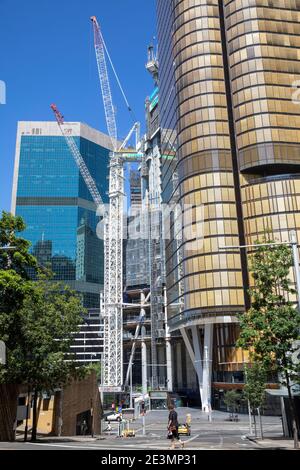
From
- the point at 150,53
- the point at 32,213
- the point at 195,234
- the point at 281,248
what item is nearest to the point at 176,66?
the point at 195,234

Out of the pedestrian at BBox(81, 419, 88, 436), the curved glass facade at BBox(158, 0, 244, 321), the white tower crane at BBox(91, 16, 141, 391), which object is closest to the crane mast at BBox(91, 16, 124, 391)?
the white tower crane at BBox(91, 16, 141, 391)

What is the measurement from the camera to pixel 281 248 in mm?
23547

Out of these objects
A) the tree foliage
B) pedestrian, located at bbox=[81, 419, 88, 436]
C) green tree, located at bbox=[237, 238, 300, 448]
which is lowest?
pedestrian, located at bbox=[81, 419, 88, 436]

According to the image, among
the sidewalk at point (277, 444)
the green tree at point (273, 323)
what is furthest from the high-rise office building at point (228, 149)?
the green tree at point (273, 323)

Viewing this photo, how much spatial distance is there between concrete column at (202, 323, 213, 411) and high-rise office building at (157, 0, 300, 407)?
0.18 meters

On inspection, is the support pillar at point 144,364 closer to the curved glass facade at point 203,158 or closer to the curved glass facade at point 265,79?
the curved glass facade at point 203,158

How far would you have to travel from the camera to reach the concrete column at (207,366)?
76244 mm

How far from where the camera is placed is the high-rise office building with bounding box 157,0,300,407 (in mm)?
71938

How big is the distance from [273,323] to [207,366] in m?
59.0

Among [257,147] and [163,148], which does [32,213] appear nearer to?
[163,148]

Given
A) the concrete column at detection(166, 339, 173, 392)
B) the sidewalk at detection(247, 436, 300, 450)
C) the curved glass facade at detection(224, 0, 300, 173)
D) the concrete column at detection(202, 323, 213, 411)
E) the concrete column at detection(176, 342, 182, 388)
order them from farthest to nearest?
the concrete column at detection(166, 339, 173, 392), the concrete column at detection(176, 342, 182, 388), the concrete column at detection(202, 323, 213, 411), the curved glass facade at detection(224, 0, 300, 173), the sidewalk at detection(247, 436, 300, 450)

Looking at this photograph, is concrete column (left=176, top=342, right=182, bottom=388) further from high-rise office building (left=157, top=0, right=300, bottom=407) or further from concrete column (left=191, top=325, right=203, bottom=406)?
concrete column (left=191, top=325, right=203, bottom=406)

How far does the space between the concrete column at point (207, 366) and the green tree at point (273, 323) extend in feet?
175
